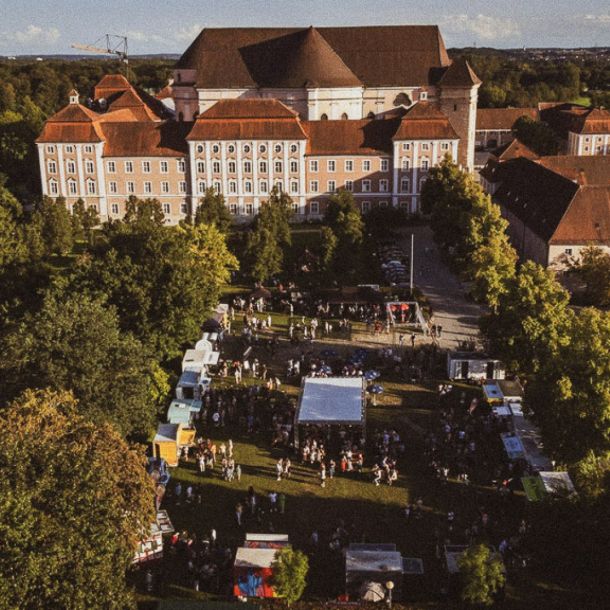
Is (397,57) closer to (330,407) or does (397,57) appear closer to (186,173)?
(186,173)

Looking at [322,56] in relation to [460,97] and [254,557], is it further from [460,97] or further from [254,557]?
[254,557]

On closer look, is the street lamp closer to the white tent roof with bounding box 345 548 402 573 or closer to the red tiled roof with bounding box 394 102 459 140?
the white tent roof with bounding box 345 548 402 573

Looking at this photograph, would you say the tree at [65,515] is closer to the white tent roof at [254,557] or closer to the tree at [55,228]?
the white tent roof at [254,557]

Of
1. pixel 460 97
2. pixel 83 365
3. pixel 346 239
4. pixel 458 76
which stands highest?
pixel 458 76

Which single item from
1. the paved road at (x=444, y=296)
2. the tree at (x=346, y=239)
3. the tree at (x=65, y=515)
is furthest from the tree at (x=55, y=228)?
the tree at (x=65, y=515)

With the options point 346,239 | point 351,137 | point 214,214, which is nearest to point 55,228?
point 214,214

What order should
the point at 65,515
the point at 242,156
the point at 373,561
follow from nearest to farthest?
the point at 65,515
the point at 373,561
the point at 242,156
